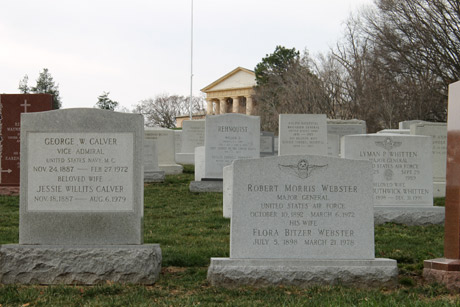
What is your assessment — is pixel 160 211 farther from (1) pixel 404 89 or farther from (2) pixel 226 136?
(1) pixel 404 89

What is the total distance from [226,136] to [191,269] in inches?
319

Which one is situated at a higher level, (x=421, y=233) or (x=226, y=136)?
(x=226, y=136)

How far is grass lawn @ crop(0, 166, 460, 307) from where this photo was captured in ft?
18.6

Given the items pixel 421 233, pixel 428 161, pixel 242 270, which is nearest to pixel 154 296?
pixel 242 270

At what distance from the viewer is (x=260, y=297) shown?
5820 mm

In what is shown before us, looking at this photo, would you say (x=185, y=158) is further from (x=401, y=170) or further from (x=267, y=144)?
(x=401, y=170)

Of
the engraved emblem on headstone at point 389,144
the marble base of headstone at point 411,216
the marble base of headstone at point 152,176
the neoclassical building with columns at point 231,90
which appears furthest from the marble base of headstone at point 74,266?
the neoclassical building with columns at point 231,90

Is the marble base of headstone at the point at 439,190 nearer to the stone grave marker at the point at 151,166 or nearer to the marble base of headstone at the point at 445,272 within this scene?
the stone grave marker at the point at 151,166

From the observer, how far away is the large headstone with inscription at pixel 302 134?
722 inches

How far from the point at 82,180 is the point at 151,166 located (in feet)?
33.2

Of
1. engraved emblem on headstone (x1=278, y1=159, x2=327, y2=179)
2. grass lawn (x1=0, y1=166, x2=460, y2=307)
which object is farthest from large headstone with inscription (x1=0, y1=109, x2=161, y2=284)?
engraved emblem on headstone (x1=278, y1=159, x2=327, y2=179)

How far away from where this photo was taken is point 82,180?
6.79 m

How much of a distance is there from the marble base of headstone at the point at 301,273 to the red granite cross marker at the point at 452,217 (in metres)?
0.44

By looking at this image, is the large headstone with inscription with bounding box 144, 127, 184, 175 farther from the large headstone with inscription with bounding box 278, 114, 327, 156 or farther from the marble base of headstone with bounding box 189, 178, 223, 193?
the marble base of headstone with bounding box 189, 178, 223, 193
